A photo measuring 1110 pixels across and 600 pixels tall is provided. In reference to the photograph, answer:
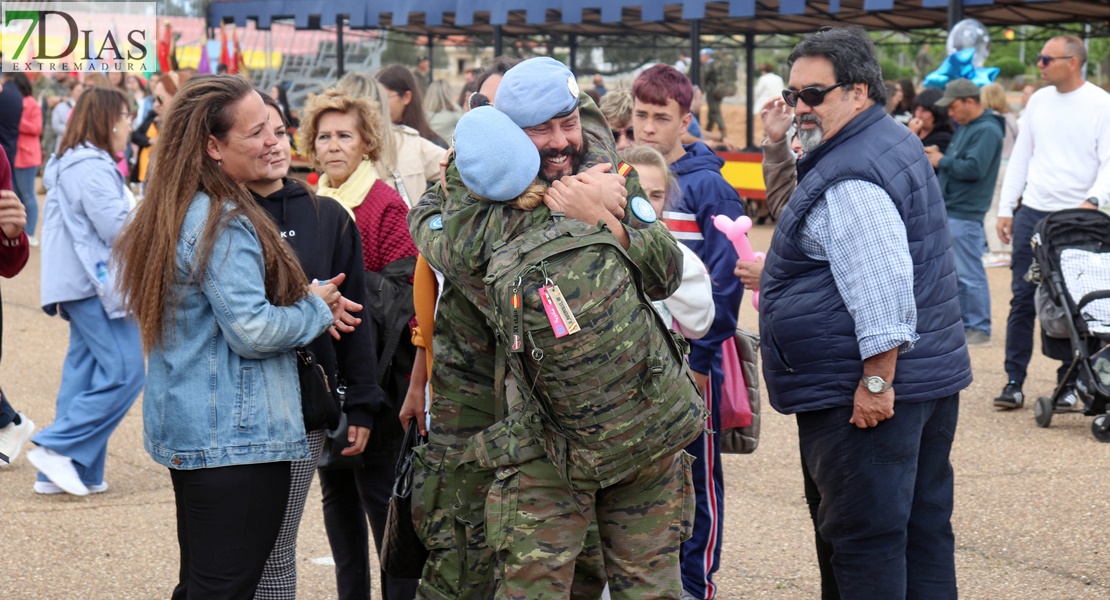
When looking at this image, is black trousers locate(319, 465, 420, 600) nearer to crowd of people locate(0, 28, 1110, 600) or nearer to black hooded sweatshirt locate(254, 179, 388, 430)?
crowd of people locate(0, 28, 1110, 600)

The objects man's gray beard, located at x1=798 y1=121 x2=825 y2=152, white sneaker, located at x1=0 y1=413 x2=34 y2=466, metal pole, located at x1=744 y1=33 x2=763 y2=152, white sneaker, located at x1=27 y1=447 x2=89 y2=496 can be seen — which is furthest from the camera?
metal pole, located at x1=744 y1=33 x2=763 y2=152

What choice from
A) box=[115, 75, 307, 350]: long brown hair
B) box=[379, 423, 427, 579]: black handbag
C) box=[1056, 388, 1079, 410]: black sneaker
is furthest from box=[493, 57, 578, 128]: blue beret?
box=[1056, 388, 1079, 410]: black sneaker

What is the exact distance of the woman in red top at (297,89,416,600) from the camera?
4004 mm

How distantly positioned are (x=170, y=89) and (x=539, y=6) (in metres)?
7.82

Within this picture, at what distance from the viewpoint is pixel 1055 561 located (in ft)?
15.9

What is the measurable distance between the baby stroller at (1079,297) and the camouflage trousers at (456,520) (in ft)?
15.1

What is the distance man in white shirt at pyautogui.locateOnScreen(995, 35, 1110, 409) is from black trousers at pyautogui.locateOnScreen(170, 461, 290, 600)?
5.60m

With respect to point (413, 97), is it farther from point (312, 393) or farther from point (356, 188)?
point (312, 393)

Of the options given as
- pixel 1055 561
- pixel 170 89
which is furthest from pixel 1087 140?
pixel 170 89

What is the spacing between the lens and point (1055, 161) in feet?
24.7

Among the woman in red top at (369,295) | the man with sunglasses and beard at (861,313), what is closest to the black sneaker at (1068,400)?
the man with sunglasses and beard at (861,313)

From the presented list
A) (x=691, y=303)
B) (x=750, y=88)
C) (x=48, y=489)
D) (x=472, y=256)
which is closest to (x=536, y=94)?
(x=472, y=256)

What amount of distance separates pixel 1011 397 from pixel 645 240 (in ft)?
17.4

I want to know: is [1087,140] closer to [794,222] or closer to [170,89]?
[794,222]
